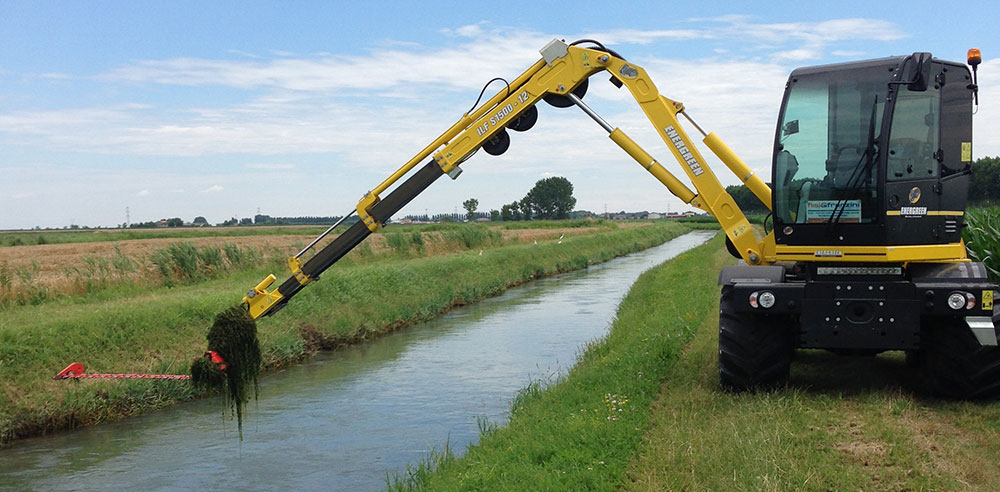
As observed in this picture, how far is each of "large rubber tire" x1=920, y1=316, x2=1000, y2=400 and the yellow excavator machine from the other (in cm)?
1

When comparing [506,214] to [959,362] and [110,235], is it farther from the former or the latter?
[959,362]

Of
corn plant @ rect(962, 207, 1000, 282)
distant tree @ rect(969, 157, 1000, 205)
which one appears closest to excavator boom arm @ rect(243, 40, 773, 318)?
corn plant @ rect(962, 207, 1000, 282)

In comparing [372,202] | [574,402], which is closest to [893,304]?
[574,402]

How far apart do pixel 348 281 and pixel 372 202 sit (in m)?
10.4

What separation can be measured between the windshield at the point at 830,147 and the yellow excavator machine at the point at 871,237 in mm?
10

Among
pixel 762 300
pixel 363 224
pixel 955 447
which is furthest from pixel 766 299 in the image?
pixel 363 224

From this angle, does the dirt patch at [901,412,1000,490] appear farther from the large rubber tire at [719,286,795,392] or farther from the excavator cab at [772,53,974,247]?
the excavator cab at [772,53,974,247]

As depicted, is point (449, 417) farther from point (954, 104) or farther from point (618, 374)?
point (954, 104)

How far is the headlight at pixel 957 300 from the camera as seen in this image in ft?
25.4

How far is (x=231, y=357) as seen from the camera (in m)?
9.30

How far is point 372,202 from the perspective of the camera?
9.91m

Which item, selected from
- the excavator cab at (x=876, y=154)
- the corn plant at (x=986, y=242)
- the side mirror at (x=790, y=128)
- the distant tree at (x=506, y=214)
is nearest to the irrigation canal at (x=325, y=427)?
the excavator cab at (x=876, y=154)

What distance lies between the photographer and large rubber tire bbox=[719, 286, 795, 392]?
8.48 m

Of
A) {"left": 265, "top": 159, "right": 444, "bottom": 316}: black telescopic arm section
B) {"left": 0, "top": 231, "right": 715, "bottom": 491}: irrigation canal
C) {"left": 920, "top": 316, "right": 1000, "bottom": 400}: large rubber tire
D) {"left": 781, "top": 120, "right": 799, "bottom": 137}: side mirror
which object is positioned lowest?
{"left": 0, "top": 231, "right": 715, "bottom": 491}: irrigation canal
